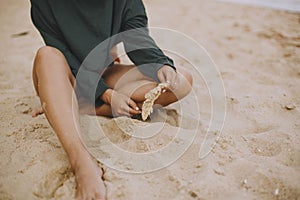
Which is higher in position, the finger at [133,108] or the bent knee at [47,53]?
the bent knee at [47,53]

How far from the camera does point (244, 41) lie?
6.54 ft

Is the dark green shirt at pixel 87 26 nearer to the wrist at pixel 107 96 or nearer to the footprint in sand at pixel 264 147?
the wrist at pixel 107 96

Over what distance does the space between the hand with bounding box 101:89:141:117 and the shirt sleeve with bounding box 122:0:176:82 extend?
15cm

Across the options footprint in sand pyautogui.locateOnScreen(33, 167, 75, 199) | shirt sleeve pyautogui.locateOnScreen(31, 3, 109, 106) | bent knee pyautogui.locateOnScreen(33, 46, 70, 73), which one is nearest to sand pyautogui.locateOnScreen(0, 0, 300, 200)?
footprint in sand pyautogui.locateOnScreen(33, 167, 75, 199)

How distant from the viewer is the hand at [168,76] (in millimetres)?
1145

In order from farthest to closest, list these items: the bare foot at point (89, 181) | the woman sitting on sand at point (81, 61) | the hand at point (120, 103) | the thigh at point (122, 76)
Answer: the thigh at point (122, 76) < the hand at point (120, 103) < the woman sitting on sand at point (81, 61) < the bare foot at point (89, 181)

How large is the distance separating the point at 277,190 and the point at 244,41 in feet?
4.25

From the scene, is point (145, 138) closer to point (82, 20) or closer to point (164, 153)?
point (164, 153)

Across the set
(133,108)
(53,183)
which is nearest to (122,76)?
(133,108)

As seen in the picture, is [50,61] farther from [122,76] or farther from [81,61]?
[122,76]

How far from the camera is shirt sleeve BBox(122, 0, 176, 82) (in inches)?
47.4

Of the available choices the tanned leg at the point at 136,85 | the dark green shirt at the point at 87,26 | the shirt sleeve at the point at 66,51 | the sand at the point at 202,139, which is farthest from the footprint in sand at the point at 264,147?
the shirt sleeve at the point at 66,51

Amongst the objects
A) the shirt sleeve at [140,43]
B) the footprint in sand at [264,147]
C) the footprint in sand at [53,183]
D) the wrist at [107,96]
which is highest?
the shirt sleeve at [140,43]

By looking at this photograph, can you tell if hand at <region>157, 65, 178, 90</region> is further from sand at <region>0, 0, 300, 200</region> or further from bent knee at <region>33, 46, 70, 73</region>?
bent knee at <region>33, 46, 70, 73</region>
